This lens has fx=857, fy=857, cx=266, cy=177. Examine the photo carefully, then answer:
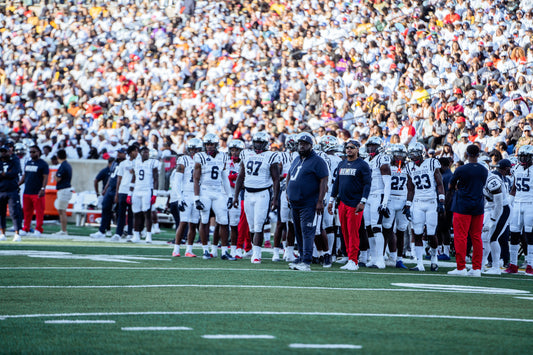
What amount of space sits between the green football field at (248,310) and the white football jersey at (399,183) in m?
1.57

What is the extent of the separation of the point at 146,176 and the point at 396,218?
671 cm

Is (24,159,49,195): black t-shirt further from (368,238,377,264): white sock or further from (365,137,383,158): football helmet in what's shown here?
(368,238,377,264): white sock

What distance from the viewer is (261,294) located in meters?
8.73

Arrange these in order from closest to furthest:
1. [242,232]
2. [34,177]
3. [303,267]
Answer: [303,267] → [242,232] → [34,177]

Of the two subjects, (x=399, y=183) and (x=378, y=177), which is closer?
(x=378, y=177)

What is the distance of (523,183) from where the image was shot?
1349cm

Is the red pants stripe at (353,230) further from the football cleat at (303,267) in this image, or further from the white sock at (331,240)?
the white sock at (331,240)

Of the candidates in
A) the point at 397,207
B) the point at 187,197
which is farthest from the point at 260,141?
the point at 397,207

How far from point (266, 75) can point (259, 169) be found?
13505mm

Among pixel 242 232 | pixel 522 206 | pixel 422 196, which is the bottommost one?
pixel 242 232

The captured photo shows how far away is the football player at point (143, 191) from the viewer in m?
18.2

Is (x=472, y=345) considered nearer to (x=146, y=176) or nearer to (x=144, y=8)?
(x=146, y=176)

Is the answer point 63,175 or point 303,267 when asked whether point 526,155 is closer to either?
point 303,267

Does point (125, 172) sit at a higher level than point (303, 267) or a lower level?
higher
